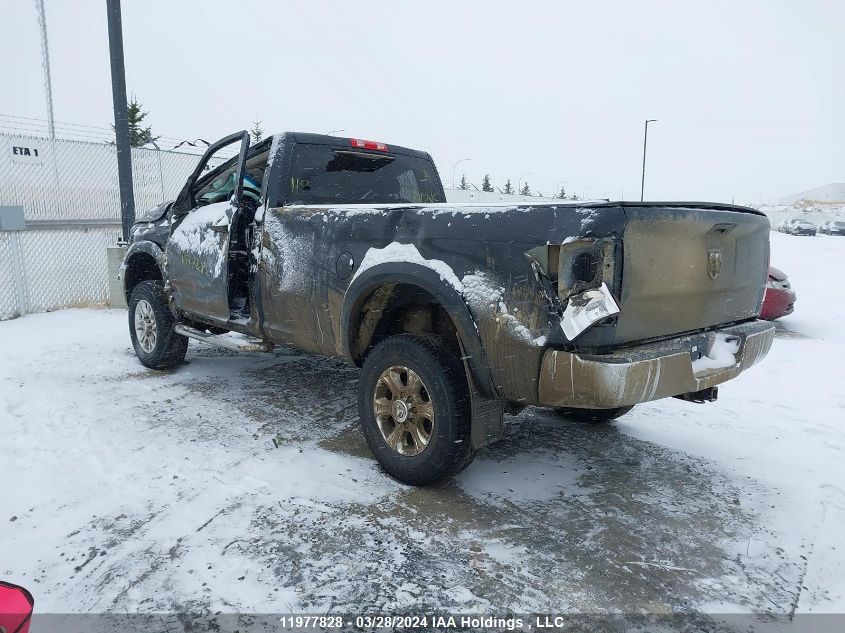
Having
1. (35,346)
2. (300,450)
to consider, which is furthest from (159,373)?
(300,450)

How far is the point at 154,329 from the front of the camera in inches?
224

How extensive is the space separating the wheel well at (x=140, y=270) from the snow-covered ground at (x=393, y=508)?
1.21 m

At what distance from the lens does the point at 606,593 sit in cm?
249

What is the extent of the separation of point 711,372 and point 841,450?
1784mm

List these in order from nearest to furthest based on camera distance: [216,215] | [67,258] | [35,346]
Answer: [216,215] < [35,346] < [67,258]

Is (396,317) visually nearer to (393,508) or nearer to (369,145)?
(393,508)

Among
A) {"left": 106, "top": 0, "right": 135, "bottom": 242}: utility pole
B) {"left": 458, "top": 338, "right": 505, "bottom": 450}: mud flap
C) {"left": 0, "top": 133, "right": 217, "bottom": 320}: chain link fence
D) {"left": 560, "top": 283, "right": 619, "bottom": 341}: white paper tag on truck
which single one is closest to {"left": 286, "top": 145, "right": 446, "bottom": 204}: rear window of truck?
{"left": 458, "top": 338, "right": 505, "bottom": 450}: mud flap

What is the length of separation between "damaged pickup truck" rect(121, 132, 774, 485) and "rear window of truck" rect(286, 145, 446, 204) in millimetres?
19

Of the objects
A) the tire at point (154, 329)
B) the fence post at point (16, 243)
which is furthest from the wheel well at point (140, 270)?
the fence post at point (16, 243)

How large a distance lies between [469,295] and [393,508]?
120 cm

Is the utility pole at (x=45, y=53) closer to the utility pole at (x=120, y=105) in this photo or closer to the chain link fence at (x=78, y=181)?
the chain link fence at (x=78, y=181)

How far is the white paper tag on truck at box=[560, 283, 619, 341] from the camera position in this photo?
2.48 metres

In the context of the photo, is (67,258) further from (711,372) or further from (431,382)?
(711,372)

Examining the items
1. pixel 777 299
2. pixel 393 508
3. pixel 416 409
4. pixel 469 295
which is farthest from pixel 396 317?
pixel 777 299
